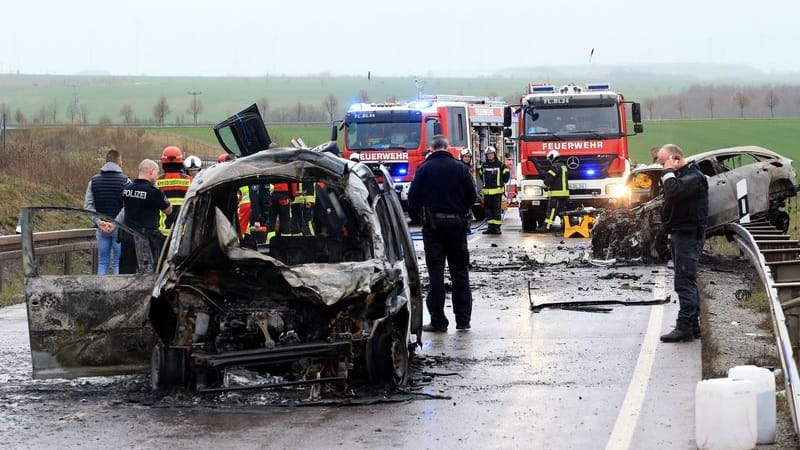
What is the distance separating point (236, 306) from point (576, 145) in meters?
18.8

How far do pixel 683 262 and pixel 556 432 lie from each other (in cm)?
424

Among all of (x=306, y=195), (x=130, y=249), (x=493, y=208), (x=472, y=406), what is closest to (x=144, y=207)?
(x=130, y=249)

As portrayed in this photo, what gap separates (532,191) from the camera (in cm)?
2748

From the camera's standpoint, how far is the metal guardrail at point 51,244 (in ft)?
58.0

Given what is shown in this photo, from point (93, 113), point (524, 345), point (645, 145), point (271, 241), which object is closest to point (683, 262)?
point (524, 345)

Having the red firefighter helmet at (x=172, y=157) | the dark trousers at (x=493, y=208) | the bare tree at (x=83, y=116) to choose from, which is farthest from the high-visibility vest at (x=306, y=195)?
the bare tree at (x=83, y=116)

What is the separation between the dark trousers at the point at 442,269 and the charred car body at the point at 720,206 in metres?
6.52

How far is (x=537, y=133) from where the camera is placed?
27.6 metres

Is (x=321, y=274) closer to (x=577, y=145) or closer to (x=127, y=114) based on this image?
(x=577, y=145)

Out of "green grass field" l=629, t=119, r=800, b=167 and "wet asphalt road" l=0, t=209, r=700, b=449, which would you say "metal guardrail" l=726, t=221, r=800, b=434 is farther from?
"green grass field" l=629, t=119, r=800, b=167

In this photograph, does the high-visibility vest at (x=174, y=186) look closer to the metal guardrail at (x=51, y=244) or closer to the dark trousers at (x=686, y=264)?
the metal guardrail at (x=51, y=244)

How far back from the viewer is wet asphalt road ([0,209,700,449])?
26.1 ft

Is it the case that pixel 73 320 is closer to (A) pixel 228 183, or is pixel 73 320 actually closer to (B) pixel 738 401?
(A) pixel 228 183

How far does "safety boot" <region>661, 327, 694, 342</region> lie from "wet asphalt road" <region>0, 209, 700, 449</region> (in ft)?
0.41
